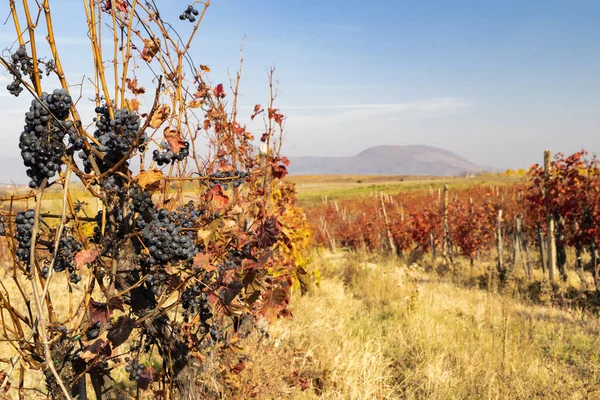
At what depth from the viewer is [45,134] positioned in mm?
1395

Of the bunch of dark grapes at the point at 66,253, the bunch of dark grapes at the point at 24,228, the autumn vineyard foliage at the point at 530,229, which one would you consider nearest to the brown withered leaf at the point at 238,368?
the bunch of dark grapes at the point at 66,253

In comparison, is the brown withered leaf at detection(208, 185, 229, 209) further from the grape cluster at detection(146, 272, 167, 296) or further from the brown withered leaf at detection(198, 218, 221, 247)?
the grape cluster at detection(146, 272, 167, 296)

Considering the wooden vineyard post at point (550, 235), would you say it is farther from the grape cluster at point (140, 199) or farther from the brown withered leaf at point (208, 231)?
the grape cluster at point (140, 199)

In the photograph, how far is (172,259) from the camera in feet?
5.34

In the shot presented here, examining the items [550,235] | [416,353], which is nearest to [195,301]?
[416,353]

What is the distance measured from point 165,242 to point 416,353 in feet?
12.4

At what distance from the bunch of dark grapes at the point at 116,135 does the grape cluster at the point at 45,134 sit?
0.18 metres

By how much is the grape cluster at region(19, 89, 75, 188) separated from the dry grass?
89.5 inches

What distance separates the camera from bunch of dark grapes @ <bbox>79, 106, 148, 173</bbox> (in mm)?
1597

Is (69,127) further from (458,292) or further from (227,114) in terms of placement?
(458,292)

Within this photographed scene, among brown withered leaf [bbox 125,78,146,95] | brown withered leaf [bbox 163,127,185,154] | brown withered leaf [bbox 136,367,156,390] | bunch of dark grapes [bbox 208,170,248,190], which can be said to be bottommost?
brown withered leaf [bbox 136,367,156,390]

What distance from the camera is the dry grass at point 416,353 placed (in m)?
3.49

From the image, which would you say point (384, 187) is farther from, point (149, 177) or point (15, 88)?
point (15, 88)

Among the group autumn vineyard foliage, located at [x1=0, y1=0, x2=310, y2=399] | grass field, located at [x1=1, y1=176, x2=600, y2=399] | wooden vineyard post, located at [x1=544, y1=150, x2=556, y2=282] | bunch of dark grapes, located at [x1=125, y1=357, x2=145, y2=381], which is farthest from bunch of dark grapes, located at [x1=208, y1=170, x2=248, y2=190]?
wooden vineyard post, located at [x1=544, y1=150, x2=556, y2=282]
